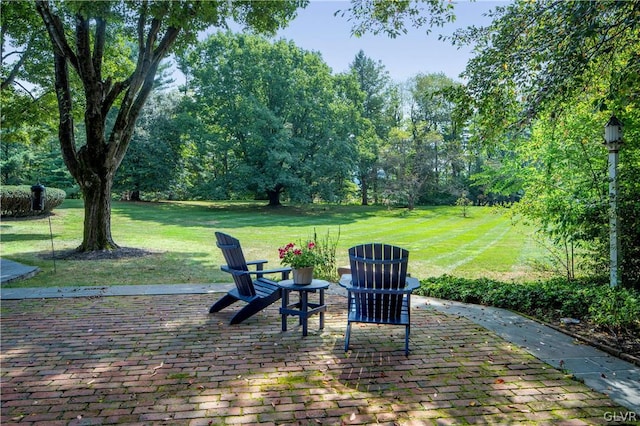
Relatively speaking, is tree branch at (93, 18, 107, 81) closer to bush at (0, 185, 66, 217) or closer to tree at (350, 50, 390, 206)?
bush at (0, 185, 66, 217)

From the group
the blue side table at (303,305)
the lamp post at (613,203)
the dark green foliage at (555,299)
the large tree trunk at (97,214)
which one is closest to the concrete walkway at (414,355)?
the blue side table at (303,305)

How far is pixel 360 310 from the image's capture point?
402cm

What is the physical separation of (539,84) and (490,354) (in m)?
3.01

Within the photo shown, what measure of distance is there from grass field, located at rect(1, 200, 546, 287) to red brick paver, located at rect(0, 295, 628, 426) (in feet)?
10.1

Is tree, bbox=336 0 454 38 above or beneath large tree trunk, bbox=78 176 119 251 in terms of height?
above

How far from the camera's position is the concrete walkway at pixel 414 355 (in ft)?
9.01

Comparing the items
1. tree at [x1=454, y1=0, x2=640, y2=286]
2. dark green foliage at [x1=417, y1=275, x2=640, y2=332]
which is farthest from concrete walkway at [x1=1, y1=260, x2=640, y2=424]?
tree at [x1=454, y1=0, x2=640, y2=286]

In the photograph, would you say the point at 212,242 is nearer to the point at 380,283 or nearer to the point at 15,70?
the point at 15,70

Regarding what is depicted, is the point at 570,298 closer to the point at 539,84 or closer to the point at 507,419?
the point at 539,84

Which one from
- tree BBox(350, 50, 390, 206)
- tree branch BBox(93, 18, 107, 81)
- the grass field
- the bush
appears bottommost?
the grass field

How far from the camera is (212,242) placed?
41.8ft

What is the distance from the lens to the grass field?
7879 millimetres

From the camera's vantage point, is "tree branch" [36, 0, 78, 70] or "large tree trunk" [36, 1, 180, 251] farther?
"large tree trunk" [36, 1, 180, 251]

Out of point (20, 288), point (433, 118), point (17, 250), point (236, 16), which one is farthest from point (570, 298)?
point (433, 118)
